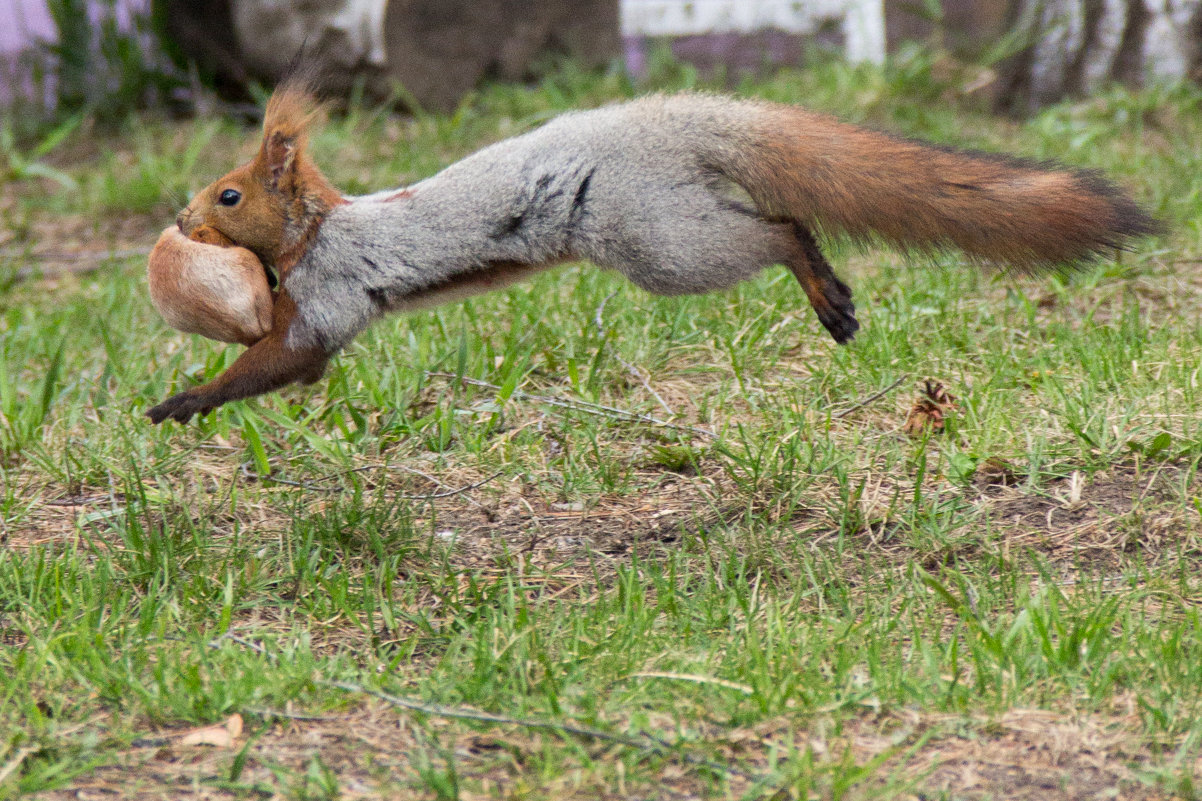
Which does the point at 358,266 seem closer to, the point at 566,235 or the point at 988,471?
the point at 566,235

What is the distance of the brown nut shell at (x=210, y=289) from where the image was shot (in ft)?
8.82

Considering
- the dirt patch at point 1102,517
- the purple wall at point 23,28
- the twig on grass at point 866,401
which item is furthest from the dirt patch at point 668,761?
the purple wall at point 23,28

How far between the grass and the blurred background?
1.53 m

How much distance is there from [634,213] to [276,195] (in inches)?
34.7

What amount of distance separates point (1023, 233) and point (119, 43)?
614 cm

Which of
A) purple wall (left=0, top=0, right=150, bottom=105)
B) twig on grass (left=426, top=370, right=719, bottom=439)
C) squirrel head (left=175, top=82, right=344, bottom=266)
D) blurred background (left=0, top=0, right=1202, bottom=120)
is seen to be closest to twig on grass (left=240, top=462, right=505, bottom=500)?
twig on grass (left=426, top=370, right=719, bottom=439)

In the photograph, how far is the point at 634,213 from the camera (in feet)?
8.50

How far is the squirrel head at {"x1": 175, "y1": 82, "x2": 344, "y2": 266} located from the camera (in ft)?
9.30

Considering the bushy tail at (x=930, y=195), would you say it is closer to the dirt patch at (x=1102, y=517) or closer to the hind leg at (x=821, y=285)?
the hind leg at (x=821, y=285)

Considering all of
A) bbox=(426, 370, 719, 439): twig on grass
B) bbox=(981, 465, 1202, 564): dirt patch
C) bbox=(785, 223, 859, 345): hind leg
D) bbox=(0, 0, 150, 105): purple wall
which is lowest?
bbox=(981, 465, 1202, 564): dirt patch

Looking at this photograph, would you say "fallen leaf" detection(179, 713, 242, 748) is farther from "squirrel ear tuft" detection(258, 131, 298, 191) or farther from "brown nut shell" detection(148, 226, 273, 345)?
"squirrel ear tuft" detection(258, 131, 298, 191)

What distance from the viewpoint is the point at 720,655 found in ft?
7.81

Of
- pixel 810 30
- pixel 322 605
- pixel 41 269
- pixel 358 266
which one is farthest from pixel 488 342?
pixel 810 30

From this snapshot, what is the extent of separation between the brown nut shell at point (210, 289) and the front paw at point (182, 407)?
0.52 ft
